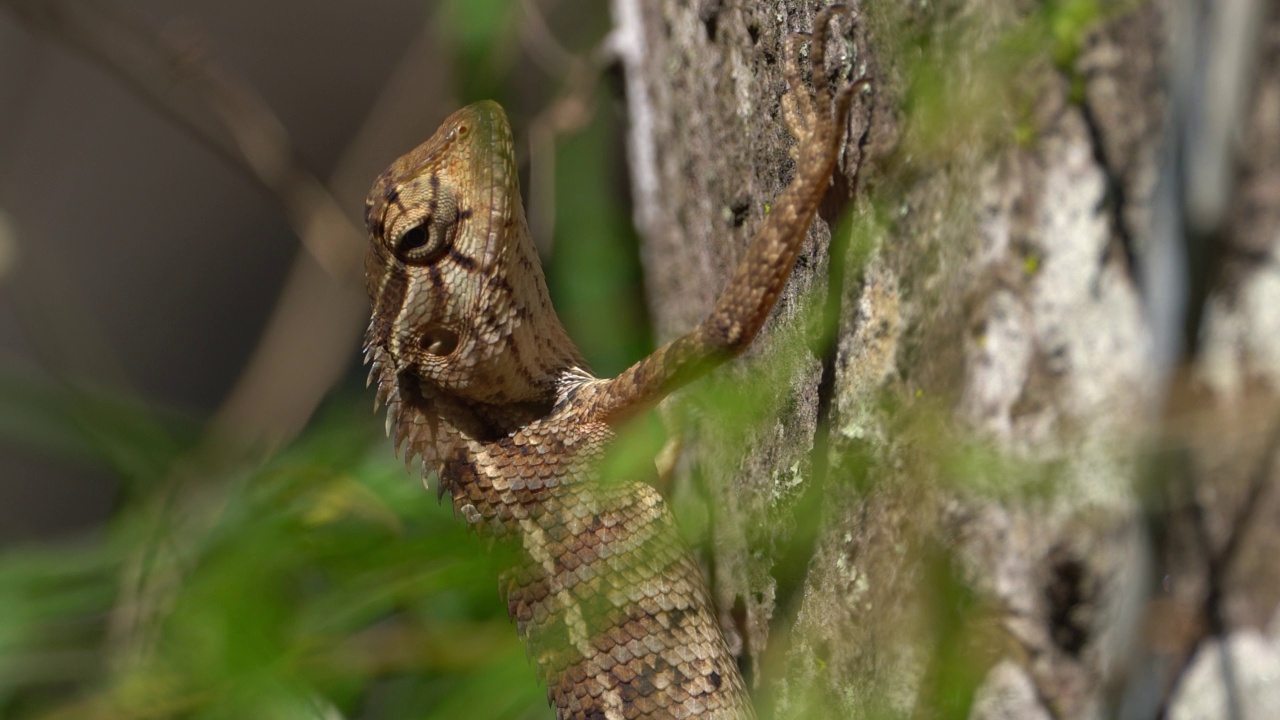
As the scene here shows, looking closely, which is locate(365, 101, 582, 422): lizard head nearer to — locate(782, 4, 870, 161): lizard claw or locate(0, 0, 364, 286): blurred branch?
locate(782, 4, 870, 161): lizard claw

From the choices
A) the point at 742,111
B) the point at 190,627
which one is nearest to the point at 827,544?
the point at 742,111

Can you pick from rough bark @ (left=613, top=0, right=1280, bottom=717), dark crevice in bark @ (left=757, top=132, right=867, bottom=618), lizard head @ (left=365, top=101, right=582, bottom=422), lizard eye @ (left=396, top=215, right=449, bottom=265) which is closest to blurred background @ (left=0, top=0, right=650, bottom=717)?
lizard head @ (left=365, top=101, right=582, bottom=422)

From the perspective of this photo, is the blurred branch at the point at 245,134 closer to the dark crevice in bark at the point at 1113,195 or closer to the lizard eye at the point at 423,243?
the lizard eye at the point at 423,243

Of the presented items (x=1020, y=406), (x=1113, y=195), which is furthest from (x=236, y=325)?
(x=1113, y=195)

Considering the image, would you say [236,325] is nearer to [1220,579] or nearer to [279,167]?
[279,167]

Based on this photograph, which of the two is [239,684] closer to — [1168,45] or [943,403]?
[943,403]

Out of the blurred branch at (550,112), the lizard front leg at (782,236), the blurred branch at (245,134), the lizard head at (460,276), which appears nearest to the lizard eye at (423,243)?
the lizard head at (460,276)
